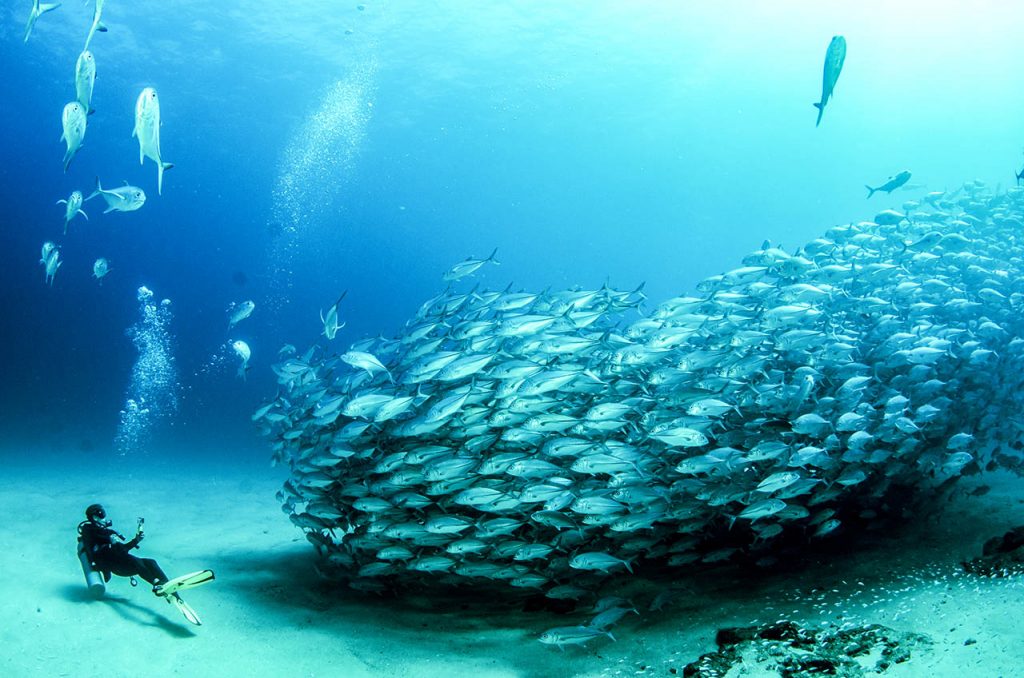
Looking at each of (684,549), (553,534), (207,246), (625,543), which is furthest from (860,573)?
(207,246)

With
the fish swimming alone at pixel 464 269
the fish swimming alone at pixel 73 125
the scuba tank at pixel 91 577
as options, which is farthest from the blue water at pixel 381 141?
the scuba tank at pixel 91 577

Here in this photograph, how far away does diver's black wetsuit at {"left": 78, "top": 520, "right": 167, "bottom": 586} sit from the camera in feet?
19.5

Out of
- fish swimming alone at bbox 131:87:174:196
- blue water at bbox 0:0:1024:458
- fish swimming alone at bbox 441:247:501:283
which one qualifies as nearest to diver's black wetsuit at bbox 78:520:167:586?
fish swimming alone at bbox 131:87:174:196

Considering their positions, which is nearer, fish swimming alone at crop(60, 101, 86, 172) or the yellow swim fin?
fish swimming alone at crop(60, 101, 86, 172)

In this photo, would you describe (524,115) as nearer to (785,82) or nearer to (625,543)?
(785,82)

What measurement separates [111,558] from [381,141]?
41.8 metres

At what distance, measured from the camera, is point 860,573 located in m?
5.75

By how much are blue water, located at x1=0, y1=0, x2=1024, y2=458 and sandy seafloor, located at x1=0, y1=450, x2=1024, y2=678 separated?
4.06 metres

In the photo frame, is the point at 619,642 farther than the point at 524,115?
No

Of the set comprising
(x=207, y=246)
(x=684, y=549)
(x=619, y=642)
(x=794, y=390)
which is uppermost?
(x=207, y=246)

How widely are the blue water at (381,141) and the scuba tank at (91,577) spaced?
6.45m

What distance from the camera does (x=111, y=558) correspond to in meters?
5.99

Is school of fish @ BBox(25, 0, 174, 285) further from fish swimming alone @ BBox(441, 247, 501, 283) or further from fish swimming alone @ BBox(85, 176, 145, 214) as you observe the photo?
fish swimming alone @ BBox(441, 247, 501, 283)

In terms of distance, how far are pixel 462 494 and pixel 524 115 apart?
121 ft
